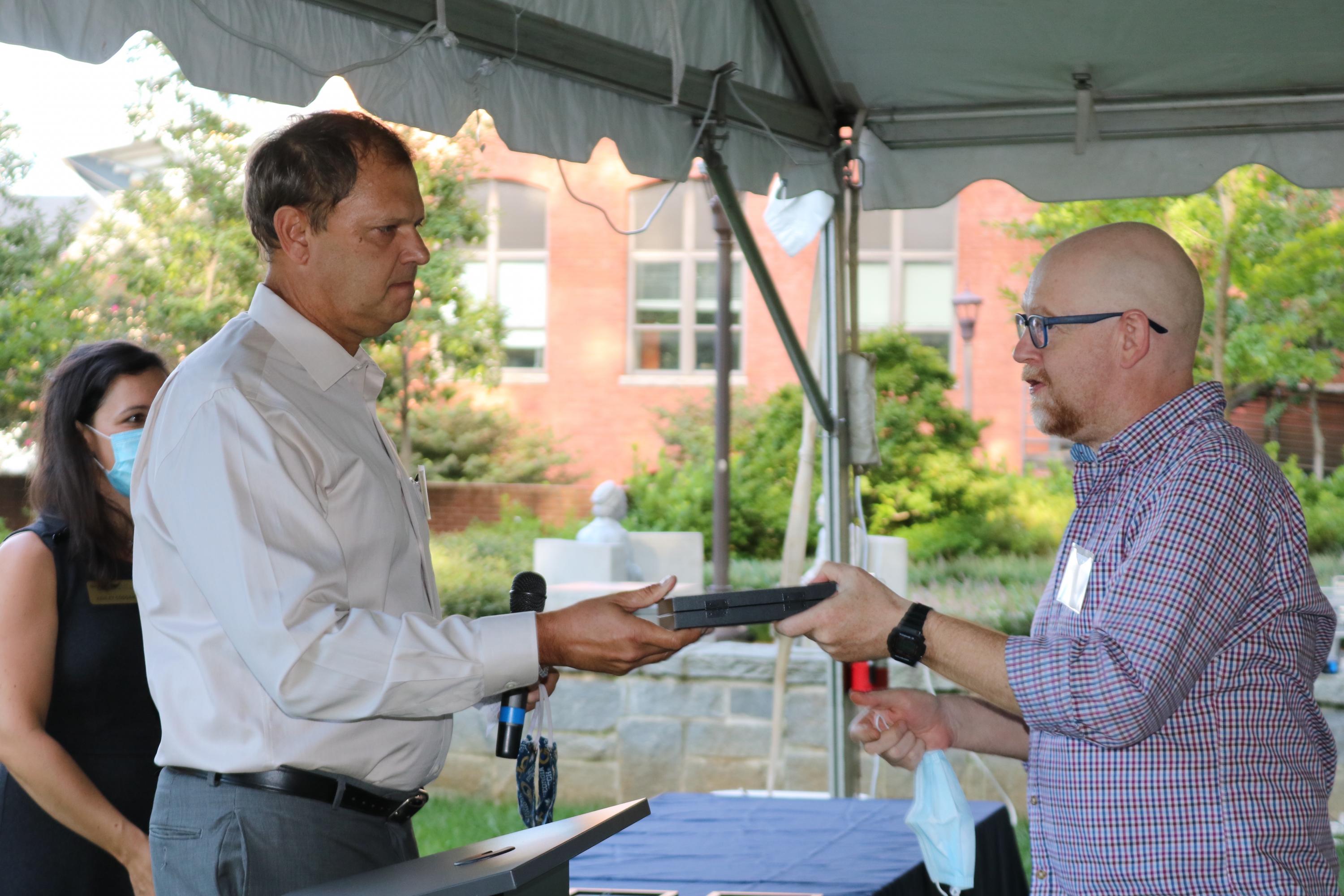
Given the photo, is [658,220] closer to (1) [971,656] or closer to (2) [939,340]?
(2) [939,340]

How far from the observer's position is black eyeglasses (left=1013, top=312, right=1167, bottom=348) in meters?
2.03

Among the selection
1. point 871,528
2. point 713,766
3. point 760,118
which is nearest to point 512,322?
point 871,528

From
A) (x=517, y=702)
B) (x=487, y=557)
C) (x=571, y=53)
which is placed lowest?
(x=487, y=557)

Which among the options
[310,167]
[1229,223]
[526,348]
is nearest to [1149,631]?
[310,167]

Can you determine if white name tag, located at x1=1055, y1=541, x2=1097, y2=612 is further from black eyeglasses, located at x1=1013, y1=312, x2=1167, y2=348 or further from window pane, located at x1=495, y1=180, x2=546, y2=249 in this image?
window pane, located at x1=495, y1=180, x2=546, y2=249

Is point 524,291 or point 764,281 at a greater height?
point 524,291

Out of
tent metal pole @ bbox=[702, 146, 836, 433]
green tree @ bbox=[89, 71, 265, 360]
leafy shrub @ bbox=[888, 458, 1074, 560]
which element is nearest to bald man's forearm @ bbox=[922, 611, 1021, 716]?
tent metal pole @ bbox=[702, 146, 836, 433]

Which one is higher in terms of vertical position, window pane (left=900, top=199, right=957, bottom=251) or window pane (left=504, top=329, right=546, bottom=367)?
window pane (left=900, top=199, right=957, bottom=251)

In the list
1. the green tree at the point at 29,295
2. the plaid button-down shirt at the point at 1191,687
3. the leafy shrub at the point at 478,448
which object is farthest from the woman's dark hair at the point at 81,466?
the leafy shrub at the point at 478,448

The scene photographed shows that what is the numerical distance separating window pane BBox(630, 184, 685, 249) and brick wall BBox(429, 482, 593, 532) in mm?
3856

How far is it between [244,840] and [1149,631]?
1.28 m

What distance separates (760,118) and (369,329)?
1880 mm

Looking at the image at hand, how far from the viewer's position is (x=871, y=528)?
36.3 ft

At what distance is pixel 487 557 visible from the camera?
432 inches
